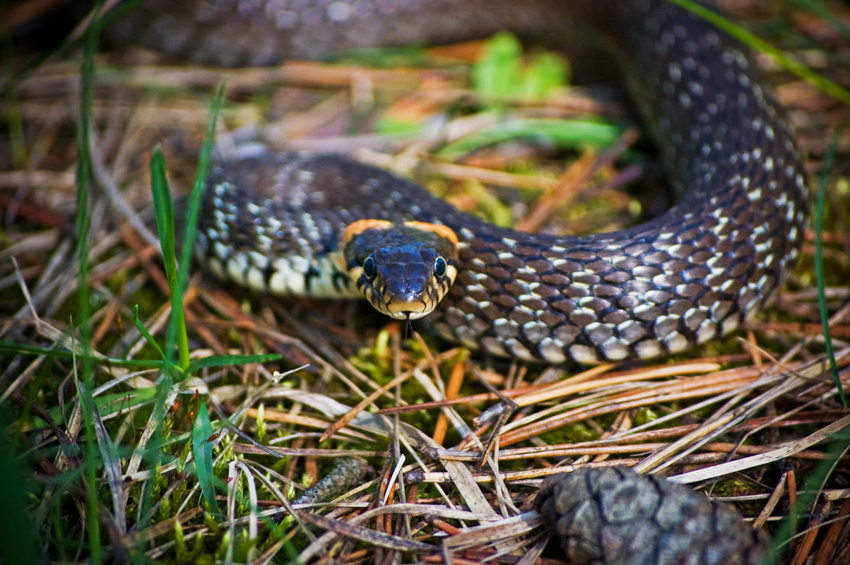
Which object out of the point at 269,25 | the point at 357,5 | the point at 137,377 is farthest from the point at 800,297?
the point at 269,25

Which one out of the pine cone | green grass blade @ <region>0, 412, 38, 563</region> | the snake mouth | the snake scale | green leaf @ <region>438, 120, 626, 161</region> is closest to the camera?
green grass blade @ <region>0, 412, 38, 563</region>

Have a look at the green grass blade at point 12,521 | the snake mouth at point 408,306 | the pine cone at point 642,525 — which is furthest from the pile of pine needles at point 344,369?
the snake mouth at point 408,306

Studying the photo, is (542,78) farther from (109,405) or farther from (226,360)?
(109,405)

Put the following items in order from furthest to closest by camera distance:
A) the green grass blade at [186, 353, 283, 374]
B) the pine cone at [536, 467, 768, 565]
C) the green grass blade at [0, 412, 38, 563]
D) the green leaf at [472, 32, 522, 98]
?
the green leaf at [472, 32, 522, 98] → the green grass blade at [186, 353, 283, 374] → the pine cone at [536, 467, 768, 565] → the green grass blade at [0, 412, 38, 563]

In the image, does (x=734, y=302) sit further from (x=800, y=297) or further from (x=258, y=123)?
(x=258, y=123)

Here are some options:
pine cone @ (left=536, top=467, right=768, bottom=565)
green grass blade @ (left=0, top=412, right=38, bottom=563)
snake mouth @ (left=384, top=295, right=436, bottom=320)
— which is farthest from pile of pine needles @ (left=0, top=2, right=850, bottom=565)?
snake mouth @ (left=384, top=295, right=436, bottom=320)

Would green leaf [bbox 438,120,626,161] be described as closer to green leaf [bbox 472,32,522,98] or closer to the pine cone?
green leaf [bbox 472,32,522,98]

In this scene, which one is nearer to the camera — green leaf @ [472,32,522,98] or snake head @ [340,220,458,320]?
snake head @ [340,220,458,320]

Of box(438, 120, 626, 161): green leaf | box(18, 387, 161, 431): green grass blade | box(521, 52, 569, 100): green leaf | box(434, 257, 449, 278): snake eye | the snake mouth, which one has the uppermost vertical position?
box(521, 52, 569, 100): green leaf
